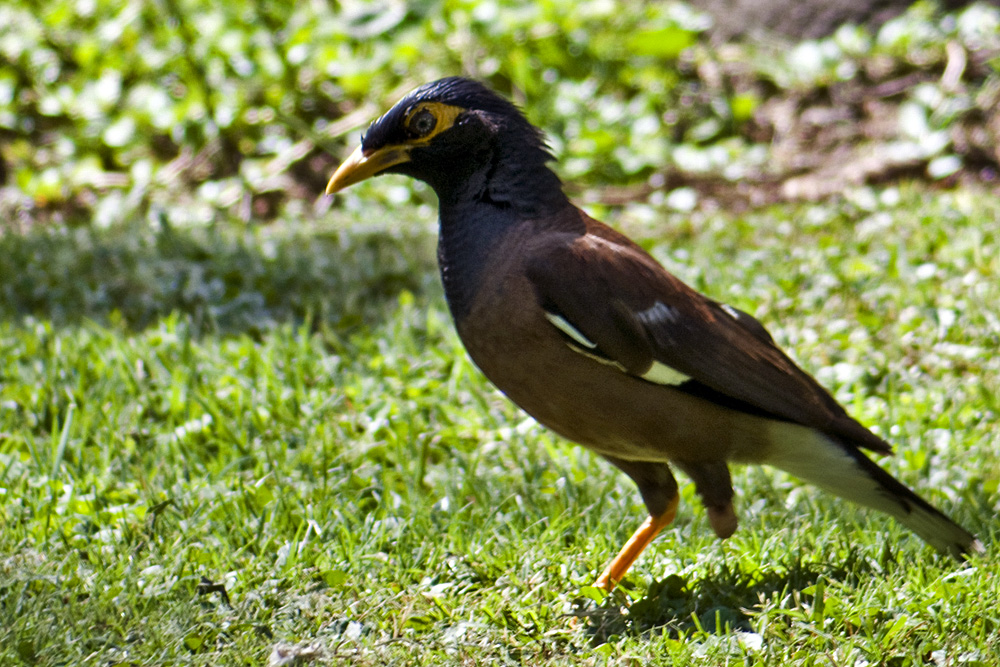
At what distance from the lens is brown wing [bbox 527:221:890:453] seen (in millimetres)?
3182

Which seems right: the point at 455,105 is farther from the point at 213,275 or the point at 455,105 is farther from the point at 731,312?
the point at 213,275

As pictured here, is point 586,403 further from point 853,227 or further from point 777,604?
point 853,227

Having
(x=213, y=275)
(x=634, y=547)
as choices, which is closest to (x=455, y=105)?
(x=634, y=547)

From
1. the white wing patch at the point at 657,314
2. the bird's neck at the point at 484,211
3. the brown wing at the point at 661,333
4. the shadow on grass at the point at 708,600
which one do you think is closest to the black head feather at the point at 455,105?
the bird's neck at the point at 484,211

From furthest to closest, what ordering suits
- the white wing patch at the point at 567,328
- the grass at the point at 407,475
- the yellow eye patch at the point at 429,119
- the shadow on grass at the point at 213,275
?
the shadow on grass at the point at 213,275, the yellow eye patch at the point at 429,119, the white wing patch at the point at 567,328, the grass at the point at 407,475

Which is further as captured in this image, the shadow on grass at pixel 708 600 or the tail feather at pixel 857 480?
the tail feather at pixel 857 480

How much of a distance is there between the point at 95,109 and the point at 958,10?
6350mm

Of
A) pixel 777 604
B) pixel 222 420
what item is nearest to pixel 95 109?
pixel 222 420

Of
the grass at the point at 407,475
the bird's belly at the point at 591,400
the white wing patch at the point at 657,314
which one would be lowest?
the grass at the point at 407,475

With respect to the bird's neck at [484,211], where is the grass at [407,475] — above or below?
below

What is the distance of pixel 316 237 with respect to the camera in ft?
20.4

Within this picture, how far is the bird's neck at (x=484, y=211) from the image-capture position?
3.30m

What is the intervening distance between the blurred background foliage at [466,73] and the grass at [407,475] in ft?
3.99

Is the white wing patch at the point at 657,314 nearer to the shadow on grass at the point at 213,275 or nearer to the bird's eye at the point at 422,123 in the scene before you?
the bird's eye at the point at 422,123
